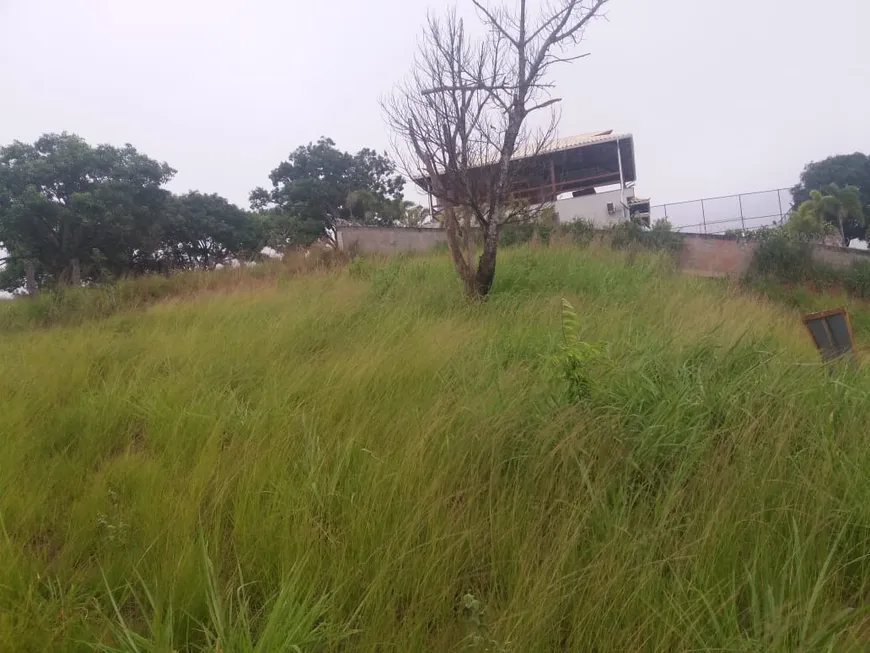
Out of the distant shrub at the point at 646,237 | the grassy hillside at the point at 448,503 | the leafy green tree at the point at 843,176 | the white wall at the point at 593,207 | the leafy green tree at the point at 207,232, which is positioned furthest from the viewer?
the leafy green tree at the point at 843,176

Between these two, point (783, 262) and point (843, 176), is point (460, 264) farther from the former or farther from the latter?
point (843, 176)

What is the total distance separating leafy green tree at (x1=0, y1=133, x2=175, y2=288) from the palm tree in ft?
74.4

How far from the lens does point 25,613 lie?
133 cm

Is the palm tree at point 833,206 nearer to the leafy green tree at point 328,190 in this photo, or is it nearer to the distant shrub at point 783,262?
the distant shrub at point 783,262

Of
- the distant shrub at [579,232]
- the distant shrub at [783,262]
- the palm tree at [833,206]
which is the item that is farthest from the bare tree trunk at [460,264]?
the palm tree at [833,206]

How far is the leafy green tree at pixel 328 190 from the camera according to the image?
21062mm

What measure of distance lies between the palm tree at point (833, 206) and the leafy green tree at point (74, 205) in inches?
893

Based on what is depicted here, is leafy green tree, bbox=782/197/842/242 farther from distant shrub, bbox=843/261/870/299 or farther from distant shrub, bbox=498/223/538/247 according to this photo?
distant shrub, bbox=498/223/538/247

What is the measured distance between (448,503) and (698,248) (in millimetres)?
10067

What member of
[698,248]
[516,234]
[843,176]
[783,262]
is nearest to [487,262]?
[516,234]

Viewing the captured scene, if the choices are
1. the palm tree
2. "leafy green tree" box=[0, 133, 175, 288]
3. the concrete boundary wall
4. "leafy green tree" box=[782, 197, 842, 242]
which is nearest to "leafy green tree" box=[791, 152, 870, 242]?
the palm tree

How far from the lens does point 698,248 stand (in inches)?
393

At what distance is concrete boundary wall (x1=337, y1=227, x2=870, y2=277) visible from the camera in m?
9.80

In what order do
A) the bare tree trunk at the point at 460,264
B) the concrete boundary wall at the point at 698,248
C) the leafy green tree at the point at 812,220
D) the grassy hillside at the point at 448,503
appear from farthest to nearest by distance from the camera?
the leafy green tree at the point at 812,220 → the concrete boundary wall at the point at 698,248 → the bare tree trunk at the point at 460,264 → the grassy hillside at the point at 448,503
